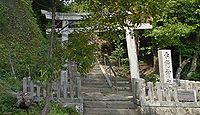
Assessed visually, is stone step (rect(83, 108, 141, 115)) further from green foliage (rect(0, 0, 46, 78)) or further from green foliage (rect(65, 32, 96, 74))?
green foliage (rect(65, 32, 96, 74))

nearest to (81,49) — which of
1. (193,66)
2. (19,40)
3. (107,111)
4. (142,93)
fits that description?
(107,111)

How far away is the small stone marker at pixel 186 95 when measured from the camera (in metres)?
9.67

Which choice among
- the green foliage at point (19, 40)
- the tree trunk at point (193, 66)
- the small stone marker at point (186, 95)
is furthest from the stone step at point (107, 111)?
the tree trunk at point (193, 66)

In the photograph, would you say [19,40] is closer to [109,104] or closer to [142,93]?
[109,104]

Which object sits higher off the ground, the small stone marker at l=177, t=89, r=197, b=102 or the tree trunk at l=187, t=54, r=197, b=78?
the tree trunk at l=187, t=54, r=197, b=78

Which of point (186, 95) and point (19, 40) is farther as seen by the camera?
point (19, 40)

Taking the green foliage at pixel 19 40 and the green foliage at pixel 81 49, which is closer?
the green foliage at pixel 81 49

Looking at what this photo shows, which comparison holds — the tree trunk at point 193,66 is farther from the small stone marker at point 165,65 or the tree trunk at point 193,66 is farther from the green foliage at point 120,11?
the green foliage at point 120,11

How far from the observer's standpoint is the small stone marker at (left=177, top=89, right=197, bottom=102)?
967 centimetres

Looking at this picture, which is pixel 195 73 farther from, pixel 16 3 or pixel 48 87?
pixel 48 87

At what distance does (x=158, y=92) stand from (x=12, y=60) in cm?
487

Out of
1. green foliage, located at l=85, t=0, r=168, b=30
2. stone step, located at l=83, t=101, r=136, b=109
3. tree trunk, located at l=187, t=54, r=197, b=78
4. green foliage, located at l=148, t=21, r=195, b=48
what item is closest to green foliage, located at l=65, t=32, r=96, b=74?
green foliage, located at l=85, t=0, r=168, b=30

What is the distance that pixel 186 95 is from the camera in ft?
31.8

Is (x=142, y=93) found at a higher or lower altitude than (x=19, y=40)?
lower
